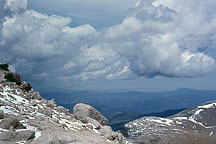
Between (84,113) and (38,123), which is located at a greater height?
(84,113)

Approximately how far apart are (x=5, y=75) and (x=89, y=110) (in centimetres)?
2435

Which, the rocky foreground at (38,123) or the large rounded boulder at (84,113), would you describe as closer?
Answer: the rocky foreground at (38,123)

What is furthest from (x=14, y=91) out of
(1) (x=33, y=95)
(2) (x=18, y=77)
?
(2) (x=18, y=77)

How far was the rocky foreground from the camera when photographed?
77.6 feet

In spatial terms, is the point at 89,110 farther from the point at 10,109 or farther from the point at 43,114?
the point at 10,109

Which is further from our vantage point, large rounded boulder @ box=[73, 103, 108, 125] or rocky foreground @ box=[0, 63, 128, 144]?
large rounded boulder @ box=[73, 103, 108, 125]

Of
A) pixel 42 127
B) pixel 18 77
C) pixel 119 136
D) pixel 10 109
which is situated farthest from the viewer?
pixel 18 77

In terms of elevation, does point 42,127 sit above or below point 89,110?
below

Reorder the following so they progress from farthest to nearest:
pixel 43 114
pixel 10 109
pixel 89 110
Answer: pixel 89 110
pixel 43 114
pixel 10 109

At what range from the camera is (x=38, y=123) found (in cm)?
3066

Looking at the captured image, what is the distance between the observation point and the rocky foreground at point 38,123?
77.6ft

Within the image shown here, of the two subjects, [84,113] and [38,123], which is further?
[84,113]

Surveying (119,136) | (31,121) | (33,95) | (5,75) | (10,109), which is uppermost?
(5,75)

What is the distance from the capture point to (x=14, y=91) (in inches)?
1957
